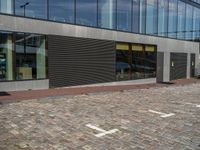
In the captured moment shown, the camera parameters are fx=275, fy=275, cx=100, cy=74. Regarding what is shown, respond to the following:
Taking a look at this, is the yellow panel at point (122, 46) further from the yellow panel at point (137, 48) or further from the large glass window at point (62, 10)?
the large glass window at point (62, 10)

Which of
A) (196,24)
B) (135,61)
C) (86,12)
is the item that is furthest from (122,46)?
(196,24)

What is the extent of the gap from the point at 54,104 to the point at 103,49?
30.0 ft

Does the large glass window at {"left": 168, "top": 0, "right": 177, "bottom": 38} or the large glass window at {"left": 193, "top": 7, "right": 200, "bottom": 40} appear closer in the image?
the large glass window at {"left": 168, "top": 0, "right": 177, "bottom": 38}

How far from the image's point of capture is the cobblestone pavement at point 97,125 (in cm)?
671

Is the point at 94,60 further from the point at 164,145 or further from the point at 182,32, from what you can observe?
the point at 182,32

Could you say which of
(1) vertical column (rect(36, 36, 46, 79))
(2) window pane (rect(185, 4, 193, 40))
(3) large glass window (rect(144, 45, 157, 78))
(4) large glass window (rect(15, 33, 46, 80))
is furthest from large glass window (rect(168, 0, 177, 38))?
(4) large glass window (rect(15, 33, 46, 80))

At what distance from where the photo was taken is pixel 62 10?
17.2 meters

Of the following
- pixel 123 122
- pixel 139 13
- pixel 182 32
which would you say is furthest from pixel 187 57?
pixel 123 122

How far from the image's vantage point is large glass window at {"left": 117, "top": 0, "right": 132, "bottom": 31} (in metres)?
21.4

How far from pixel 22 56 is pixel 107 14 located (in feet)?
26.4

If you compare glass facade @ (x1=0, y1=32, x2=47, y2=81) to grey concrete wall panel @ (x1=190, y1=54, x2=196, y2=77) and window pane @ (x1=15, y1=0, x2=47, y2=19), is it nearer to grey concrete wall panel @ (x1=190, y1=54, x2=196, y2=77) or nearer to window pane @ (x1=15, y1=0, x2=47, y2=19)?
window pane @ (x1=15, y1=0, x2=47, y2=19)

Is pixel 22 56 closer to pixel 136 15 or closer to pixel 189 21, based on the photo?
pixel 136 15

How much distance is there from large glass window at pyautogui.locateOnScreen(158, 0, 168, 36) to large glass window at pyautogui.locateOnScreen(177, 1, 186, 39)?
2992mm

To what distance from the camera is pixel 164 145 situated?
673cm
